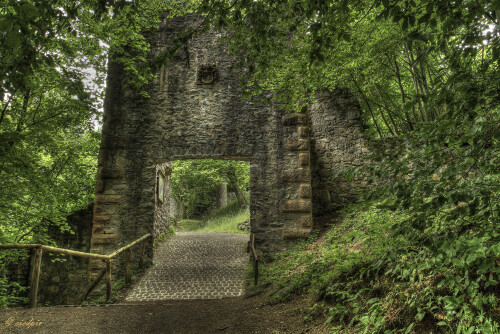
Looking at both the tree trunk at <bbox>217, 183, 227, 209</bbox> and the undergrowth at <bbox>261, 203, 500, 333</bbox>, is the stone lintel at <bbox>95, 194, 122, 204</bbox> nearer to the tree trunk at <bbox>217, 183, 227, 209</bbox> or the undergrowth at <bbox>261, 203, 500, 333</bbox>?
the undergrowth at <bbox>261, 203, 500, 333</bbox>

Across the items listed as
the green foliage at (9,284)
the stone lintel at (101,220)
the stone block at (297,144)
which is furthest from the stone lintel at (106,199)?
the stone block at (297,144)

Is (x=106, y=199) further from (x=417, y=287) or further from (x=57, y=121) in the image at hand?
(x=417, y=287)

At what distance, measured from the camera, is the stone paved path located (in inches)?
223

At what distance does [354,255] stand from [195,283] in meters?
3.52

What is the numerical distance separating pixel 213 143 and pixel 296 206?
92.6 inches

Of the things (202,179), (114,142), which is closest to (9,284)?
(114,142)

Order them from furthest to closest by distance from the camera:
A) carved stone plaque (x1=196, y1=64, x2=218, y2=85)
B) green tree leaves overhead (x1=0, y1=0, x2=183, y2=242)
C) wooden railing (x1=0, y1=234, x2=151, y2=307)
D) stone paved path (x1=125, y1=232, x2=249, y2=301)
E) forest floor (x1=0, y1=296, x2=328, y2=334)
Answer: carved stone plaque (x1=196, y1=64, x2=218, y2=85) < stone paved path (x1=125, y1=232, x2=249, y2=301) < green tree leaves overhead (x1=0, y1=0, x2=183, y2=242) < wooden railing (x1=0, y1=234, x2=151, y2=307) < forest floor (x1=0, y1=296, x2=328, y2=334)

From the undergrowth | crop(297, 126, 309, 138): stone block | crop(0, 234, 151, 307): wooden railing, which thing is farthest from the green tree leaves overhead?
crop(297, 126, 309, 138): stone block

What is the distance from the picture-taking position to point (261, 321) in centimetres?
400

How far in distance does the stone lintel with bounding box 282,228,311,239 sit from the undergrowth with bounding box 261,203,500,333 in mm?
2497

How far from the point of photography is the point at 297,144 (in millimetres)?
7281

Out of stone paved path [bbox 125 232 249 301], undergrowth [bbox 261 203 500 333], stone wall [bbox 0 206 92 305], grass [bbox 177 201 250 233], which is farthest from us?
grass [bbox 177 201 250 233]

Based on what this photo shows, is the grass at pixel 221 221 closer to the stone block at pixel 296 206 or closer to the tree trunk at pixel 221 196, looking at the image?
the tree trunk at pixel 221 196

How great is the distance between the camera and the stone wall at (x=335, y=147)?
24.5 ft
